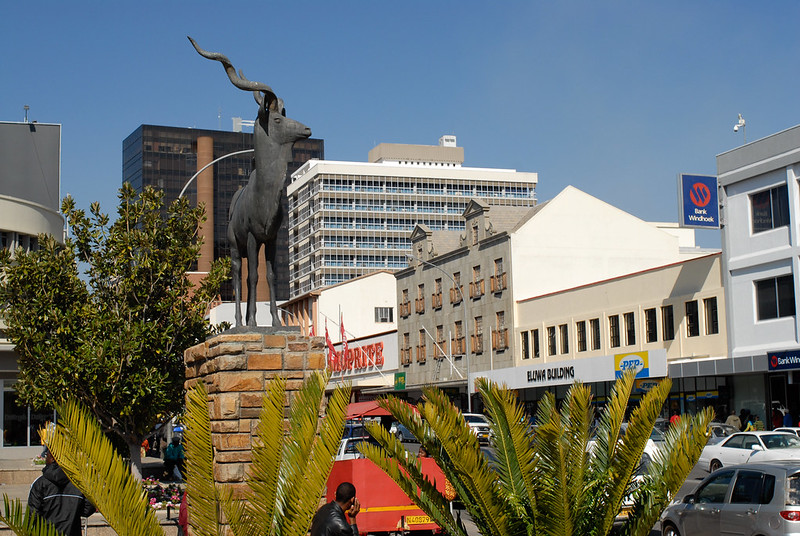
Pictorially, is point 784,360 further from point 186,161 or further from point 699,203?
point 186,161

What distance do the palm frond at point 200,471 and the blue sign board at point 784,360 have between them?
28.3 meters

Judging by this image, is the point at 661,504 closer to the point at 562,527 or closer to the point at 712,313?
the point at 562,527

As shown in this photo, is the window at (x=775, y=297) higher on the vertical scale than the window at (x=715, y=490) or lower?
higher

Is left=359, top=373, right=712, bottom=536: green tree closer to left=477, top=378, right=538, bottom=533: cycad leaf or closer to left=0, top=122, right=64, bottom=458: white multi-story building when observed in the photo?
left=477, top=378, right=538, bottom=533: cycad leaf

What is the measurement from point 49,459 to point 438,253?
50.4 m

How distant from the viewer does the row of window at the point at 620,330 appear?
37844 millimetres

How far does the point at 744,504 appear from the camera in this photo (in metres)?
13.5

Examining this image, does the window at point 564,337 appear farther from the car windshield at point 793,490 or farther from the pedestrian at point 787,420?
the car windshield at point 793,490

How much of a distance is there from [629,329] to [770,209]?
9686 mm

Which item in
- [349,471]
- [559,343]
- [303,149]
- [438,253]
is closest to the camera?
[349,471]

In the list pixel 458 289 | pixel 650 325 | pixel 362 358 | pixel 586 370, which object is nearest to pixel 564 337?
pixel 586 370

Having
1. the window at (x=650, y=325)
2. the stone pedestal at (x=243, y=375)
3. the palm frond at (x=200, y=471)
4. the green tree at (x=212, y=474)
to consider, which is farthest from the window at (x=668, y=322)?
the palm frond at (x=200, y=471)

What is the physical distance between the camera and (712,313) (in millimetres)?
37562

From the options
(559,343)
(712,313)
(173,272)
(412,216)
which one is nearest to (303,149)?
(412,216)
